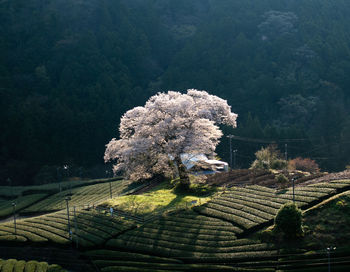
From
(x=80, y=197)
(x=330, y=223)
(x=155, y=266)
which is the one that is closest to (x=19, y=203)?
(x=80, y=197)

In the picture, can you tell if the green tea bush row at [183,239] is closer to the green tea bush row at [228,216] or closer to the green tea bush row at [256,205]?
the green tea bush row at [228,216]

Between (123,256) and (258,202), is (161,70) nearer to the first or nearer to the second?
(258,202)

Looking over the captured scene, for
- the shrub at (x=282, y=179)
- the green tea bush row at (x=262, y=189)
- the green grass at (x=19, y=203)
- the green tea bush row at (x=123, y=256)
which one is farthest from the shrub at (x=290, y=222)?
the green grass at (x=19, y=203)

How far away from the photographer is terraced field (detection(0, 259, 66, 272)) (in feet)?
102

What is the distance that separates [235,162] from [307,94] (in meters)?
38.0

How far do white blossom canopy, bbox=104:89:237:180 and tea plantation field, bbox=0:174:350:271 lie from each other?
4997 mm

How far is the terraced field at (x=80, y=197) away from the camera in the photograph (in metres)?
54.0

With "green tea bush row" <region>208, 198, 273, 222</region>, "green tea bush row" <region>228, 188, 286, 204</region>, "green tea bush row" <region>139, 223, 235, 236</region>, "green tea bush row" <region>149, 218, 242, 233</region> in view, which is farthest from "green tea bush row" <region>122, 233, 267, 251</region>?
"green tea bush row" <region>228, 188, 286, 204</region>

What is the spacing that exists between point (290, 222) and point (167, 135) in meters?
17.9

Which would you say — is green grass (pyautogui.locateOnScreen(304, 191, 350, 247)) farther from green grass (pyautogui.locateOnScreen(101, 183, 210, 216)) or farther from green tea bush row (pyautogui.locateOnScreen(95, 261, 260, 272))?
green grass (pyautogui.locateOnScreen(101, 183, 210, 216))

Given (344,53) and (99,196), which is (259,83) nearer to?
(344,53)

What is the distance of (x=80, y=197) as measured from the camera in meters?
57.3

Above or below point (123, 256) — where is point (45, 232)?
above

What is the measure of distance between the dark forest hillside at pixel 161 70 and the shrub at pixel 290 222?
53.7 metres
